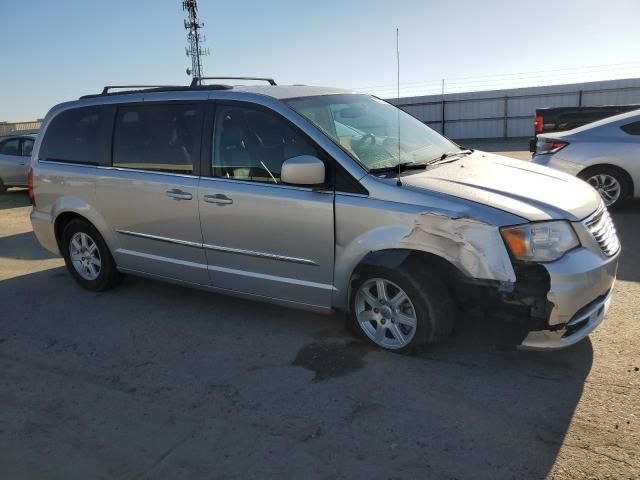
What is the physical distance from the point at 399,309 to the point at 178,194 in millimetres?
2025

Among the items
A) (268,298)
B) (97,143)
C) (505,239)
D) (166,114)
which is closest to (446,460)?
(505,239)

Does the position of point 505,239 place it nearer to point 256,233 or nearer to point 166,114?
point 256,233

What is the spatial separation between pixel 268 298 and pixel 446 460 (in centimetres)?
195

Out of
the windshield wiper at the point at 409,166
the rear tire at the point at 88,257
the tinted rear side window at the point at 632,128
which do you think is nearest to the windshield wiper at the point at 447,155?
the windshield wiper at the point at 409,166

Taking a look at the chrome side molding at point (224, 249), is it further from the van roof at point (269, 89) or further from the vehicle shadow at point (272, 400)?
the van roof at point (269, 89)

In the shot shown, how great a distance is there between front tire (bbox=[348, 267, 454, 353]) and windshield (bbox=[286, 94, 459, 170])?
2.64ft

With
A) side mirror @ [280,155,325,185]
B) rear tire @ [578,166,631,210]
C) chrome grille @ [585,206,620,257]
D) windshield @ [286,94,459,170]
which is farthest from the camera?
rear tire @ [578,166,631,210]

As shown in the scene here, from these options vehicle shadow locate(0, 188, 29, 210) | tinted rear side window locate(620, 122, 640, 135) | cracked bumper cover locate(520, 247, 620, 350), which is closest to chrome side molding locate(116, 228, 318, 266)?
cracked bumper cover locate(520, 247, 620, 350)

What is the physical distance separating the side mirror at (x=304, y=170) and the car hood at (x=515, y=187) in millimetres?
568

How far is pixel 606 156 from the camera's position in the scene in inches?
284

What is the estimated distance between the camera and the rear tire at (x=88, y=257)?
5.27m

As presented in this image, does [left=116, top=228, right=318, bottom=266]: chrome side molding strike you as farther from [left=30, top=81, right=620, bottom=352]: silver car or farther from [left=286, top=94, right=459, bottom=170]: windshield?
[left=286, top=94, right=459, bottom=170]: windshield

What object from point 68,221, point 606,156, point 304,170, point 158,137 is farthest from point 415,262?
point 606,156

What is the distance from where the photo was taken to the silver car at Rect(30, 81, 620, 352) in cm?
325
